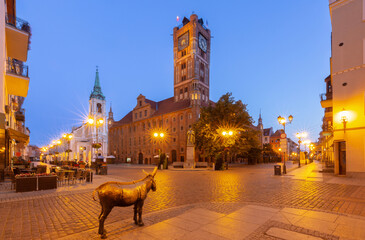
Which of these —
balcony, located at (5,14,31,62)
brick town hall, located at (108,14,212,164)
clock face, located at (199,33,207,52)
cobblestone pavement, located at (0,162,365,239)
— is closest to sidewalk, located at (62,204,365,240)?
cobblestone pavement, located at (0,162,365,239)

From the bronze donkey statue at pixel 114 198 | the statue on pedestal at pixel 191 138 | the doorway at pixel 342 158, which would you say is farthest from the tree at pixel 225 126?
the bronze donkey statue at pixel 114 198

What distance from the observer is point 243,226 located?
5.02m

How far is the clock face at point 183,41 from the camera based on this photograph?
5330cm

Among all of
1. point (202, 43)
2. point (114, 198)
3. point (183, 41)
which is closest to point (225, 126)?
point (114, 198)

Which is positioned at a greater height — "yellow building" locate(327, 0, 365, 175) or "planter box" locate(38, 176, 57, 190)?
"yellow building" locate(327, 0, 365, 175)

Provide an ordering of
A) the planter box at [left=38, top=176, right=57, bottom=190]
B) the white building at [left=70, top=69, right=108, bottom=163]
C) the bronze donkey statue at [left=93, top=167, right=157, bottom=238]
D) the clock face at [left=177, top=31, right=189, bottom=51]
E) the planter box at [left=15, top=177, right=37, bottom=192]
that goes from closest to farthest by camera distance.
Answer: the bronze donkey statue at [left=93, top=167, right=157, bottom=238] → the planter box at [left=15, top=177, right=37, bottom=192] → the planter box at [left=38, top=176, right=57, bottom=190] → the clock face at [left=177, top=31, right=189, bottom=51] → the white building at [left=70, top=69, right=108, bottom=163]

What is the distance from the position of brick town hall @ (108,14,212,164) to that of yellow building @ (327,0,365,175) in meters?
28.6

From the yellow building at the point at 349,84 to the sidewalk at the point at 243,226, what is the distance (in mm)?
13586

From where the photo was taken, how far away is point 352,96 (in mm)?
16188

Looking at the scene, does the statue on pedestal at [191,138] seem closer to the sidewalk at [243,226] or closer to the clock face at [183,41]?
the sidewalk at [243,226]

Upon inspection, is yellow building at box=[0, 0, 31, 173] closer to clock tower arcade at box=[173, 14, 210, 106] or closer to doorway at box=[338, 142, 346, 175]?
doorway at box=[338, 142, 346, 175]

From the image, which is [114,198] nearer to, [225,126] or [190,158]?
[225,126]

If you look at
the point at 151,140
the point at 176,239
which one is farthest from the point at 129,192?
the point at 151,140

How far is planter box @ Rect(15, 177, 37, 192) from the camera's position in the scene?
9.70m
